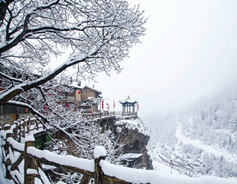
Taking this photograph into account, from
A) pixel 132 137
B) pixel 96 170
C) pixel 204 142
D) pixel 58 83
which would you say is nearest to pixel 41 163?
pixel 96 170

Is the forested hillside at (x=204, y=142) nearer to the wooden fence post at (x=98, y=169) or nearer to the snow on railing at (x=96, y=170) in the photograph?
the snow on railing at (x=96, y=170)

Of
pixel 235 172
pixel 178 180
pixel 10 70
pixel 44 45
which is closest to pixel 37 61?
pixel 44 45

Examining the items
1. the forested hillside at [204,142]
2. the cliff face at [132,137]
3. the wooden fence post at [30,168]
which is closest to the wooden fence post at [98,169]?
the wooden fence post at [30,168]

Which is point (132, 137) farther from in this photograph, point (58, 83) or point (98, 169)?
point (98, 169)

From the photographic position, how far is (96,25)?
15.8 ft

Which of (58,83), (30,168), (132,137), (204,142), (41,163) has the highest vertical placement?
(58,83)

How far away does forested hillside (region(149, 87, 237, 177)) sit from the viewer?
59.2m

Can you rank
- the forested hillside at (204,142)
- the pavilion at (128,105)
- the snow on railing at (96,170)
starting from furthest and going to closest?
the forested hillside at (204,142) < the pavilion at (128,105) < the snow on railing at (96,170)

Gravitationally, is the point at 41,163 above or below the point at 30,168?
above

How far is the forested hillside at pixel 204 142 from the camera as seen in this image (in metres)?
59.2

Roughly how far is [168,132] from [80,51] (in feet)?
372

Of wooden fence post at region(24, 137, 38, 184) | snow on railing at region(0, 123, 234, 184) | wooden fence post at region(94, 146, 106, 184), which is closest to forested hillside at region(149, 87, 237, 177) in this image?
wooden fence post at region(24, 137, 38, 184)

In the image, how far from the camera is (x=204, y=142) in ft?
283

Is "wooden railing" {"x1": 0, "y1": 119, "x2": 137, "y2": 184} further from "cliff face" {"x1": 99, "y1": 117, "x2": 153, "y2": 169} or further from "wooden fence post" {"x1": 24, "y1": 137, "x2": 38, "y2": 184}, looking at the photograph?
"cliff face" {"x1": 99, "y1": 117, "x2": 153, "y2": 169}
